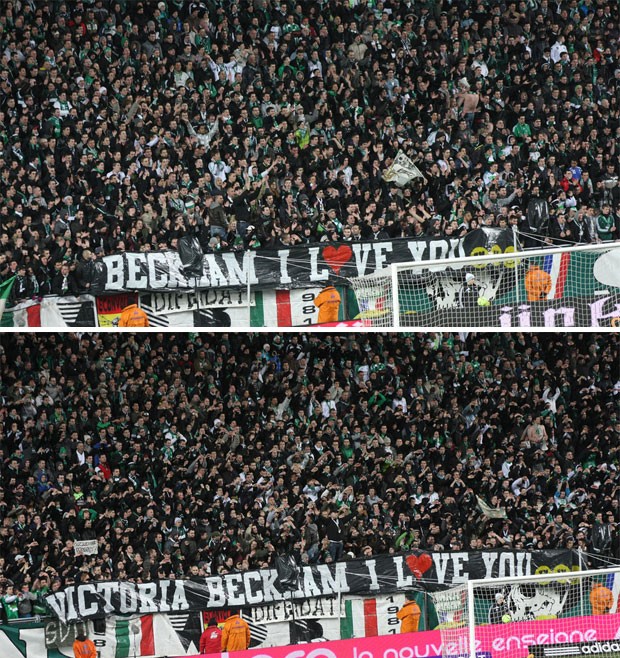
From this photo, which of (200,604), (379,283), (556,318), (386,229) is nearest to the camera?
(556,318)

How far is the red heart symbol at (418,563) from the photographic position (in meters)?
14.6

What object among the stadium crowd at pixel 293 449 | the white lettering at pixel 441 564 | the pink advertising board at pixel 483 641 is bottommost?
the pink advertising board at pixel 483 641

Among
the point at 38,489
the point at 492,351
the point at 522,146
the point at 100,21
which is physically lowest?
the point at 38,489

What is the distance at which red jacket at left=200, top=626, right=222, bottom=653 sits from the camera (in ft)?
46.6

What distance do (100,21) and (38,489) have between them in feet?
20.0

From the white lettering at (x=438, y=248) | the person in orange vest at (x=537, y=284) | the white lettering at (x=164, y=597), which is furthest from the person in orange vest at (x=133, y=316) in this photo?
the person in orange vest at (x=537, y=284)

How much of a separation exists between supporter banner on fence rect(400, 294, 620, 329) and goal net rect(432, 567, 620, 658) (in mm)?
3156

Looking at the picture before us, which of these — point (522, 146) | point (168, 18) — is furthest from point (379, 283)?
point (168, 18)

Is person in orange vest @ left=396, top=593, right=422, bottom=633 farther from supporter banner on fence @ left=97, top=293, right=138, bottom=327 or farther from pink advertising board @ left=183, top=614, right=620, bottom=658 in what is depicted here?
supporter banner on fence @ left=97, top=293, right=138, bottom=327

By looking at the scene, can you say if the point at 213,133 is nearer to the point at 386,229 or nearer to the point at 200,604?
the point at 386,229

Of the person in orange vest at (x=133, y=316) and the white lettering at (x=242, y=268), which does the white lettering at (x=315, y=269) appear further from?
the person in orange vest at (x=133, y=316)

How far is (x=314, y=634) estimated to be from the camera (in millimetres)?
14438

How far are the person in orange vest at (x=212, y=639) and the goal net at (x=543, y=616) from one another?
8.59 ft

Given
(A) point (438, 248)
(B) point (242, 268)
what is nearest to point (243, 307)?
(B) point (242, 268)
